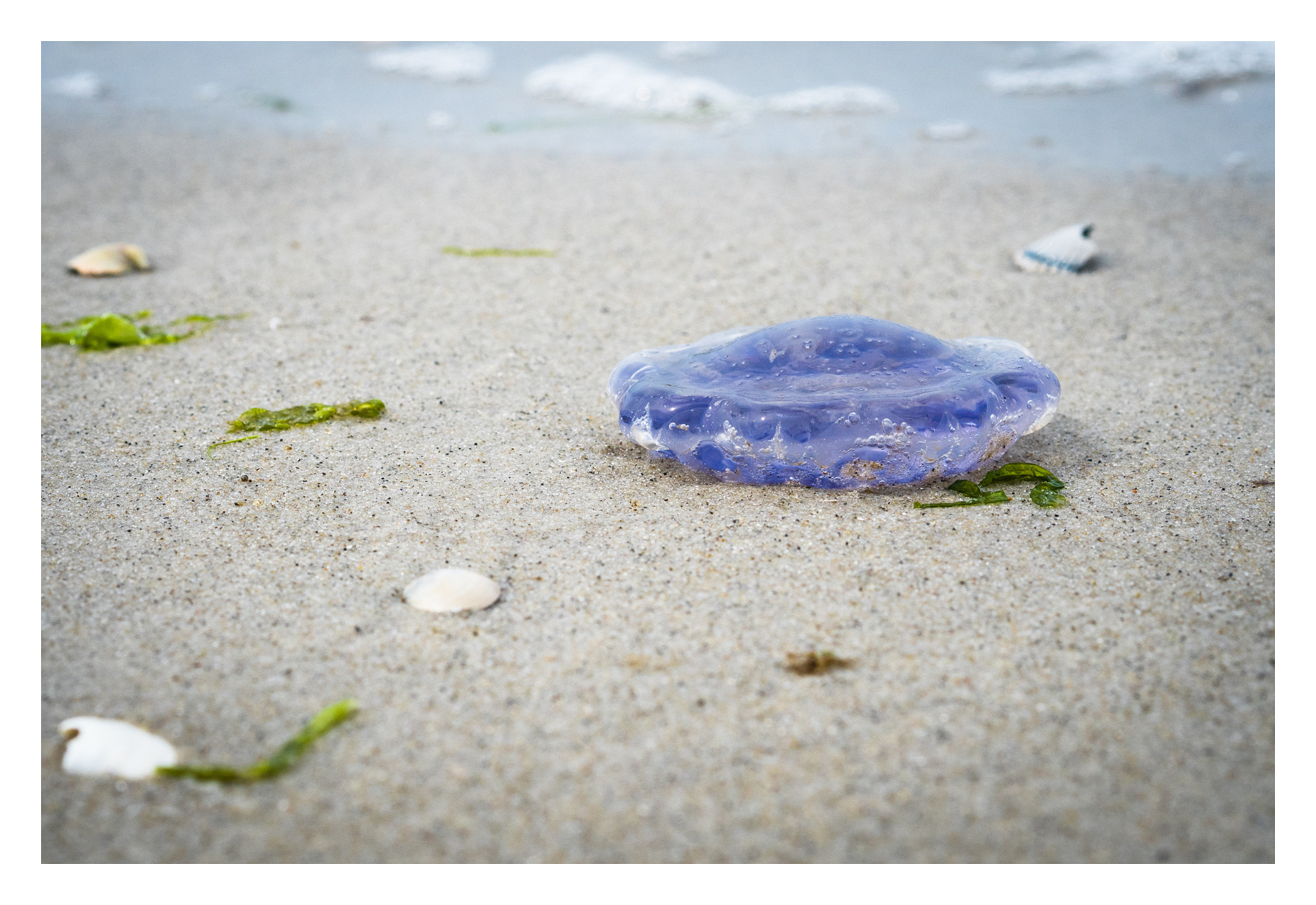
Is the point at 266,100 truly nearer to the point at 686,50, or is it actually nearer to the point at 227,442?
the point at 686,50

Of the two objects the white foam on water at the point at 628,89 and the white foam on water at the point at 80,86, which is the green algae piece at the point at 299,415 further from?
the white foam on water at the point at 80,86

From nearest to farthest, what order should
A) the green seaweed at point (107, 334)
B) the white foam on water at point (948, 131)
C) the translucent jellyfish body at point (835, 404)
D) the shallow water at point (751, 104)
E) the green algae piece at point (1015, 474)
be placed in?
the translucent jellyfish body at point (835, 404)
the green algae piece at point (1015, 474)
the green seaweed at point (107, 334)
the shallow water at point (751, 104)
the white foam on water at point (948, 131)

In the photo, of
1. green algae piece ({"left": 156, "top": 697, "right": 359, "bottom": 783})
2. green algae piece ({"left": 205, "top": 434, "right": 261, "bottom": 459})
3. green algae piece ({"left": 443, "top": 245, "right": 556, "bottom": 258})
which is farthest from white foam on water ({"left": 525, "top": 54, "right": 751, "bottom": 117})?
green algae piece ({"left": 156, "top": 697, "right": 359, "bottom": 783})

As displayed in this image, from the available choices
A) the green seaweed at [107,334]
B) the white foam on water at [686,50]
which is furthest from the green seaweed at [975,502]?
the white foam on water at [686,50]

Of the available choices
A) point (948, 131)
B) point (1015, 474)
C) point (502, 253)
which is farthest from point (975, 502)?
point (948, 131)

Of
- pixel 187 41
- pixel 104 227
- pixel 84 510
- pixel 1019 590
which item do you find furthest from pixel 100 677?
pixel 187 41

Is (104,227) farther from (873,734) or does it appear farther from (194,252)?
(873,734)
